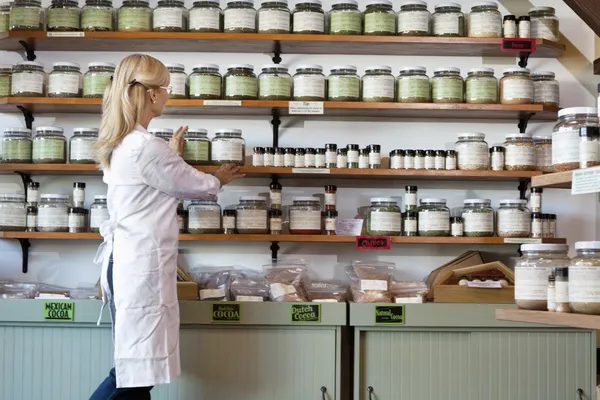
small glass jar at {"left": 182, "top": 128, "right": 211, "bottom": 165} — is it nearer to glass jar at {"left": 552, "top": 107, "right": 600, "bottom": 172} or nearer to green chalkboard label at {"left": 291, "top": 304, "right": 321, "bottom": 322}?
green chalkboard label at {"left": 291, "top": 304, "right": 321, "bottom": 322}

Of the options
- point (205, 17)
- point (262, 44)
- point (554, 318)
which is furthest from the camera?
point (262, 44)

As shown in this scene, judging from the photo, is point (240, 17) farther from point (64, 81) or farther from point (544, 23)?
point (544, 23)

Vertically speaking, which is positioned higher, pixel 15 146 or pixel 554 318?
pixel 15 146

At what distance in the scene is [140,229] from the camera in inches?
101

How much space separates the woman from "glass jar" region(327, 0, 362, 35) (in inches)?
40.1

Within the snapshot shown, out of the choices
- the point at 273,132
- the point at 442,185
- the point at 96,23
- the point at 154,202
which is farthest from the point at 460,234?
the point at 96,23

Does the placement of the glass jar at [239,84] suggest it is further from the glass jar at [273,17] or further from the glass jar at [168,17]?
the glass jar at [168,17]

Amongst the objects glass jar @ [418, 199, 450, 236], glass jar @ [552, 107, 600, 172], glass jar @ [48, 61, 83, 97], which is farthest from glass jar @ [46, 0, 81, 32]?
glass jar @ [552, 107, 600, 172]

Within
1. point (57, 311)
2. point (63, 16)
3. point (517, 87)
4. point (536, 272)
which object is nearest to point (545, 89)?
point (517, 87)

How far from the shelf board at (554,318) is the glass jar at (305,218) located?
152cm

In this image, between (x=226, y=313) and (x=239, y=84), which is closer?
(x=226, y=313)

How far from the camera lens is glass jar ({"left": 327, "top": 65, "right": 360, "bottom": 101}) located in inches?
133

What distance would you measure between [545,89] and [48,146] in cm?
218

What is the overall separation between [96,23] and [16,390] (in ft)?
5.20
